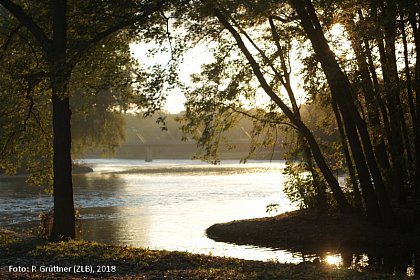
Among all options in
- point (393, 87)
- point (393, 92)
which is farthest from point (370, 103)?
point (393, 87)

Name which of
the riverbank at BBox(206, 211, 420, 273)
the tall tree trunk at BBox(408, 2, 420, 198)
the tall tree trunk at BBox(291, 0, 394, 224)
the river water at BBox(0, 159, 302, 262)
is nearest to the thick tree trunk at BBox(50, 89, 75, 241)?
the river water at BBox(0, 159, 302, 262)

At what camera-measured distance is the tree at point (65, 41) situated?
1716cm

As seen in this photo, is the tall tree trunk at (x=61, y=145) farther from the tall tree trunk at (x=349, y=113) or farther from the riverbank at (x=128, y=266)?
the tall tree trunk at (x=349, y=113)

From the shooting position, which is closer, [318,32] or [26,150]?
[318,32]

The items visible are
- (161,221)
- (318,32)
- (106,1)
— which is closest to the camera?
(106,1)

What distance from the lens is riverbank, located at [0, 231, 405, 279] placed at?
11.9m

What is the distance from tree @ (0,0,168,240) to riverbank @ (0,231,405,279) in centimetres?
210

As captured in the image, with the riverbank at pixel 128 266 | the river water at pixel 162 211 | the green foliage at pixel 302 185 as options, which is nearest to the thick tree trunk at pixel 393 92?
the green foliage at pixel 302 185

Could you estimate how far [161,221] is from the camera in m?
29.8

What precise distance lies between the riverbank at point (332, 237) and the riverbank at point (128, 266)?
15.9 feet

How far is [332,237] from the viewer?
22062 mm

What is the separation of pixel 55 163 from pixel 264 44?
426 inches

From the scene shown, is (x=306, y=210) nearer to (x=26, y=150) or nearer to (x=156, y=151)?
(x=26, y=150)

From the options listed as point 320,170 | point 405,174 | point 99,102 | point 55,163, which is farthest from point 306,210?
point 99,102
